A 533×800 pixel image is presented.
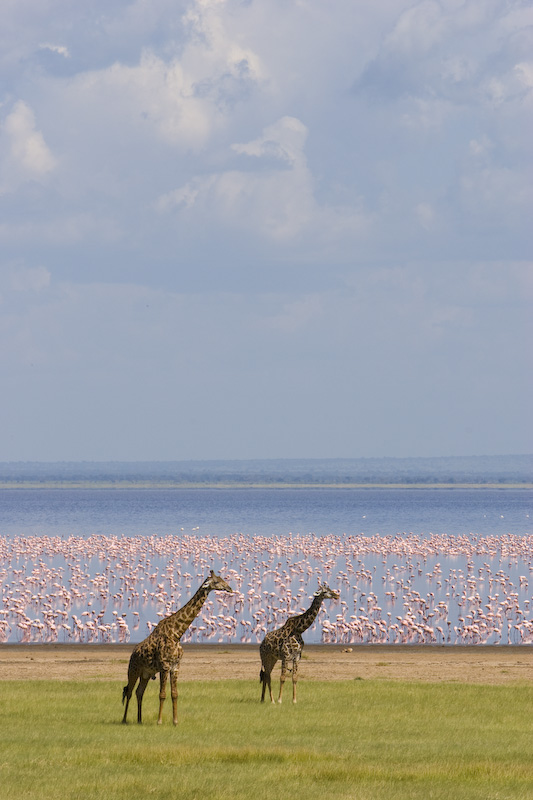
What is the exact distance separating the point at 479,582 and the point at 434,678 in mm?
36670

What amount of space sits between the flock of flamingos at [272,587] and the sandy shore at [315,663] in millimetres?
4821

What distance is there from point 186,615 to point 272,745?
2.99m

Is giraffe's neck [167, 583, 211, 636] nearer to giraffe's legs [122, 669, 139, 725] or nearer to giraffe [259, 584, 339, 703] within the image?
giraffe's legs [122, 669, 139, 725]

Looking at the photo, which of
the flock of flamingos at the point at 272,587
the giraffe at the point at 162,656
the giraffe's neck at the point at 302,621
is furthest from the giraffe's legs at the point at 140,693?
the flock of flamingos at the point at 272,587

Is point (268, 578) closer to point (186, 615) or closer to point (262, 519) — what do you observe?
point (186, 615)

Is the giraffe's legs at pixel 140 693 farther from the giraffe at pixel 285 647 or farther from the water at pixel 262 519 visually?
the water at pixel 262 519

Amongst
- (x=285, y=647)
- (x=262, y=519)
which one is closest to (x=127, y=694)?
(x=285, y=647)

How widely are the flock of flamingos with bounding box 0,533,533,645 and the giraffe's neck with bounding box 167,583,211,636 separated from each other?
20.5 m

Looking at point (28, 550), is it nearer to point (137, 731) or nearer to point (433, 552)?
point (433, 552)

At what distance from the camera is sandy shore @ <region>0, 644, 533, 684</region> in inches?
1096

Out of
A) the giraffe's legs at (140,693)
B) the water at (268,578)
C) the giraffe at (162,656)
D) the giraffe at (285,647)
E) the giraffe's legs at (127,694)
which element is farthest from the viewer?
the water at (268,578)

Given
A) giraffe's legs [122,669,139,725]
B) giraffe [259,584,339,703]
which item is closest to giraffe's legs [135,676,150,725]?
giraffe's legs [122,669,139,725]

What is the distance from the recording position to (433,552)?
7806cm

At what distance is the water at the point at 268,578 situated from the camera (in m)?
42.7
